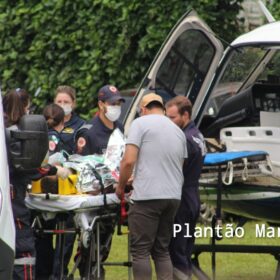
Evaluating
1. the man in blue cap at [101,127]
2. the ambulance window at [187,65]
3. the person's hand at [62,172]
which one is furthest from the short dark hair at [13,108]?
the ambulance window at [187,65]

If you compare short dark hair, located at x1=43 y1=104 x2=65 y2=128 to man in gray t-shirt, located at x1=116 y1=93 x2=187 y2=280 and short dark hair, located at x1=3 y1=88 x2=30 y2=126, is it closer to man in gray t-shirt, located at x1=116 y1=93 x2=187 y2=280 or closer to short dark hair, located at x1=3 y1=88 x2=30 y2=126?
man in gray t-shirt, located at x1=116 y1=93 x2=187 y2=280

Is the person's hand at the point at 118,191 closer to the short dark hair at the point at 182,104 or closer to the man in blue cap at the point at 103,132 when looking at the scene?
the man in blue cap at the point at 103,132

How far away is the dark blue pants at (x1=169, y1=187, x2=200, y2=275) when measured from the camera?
1116 cm

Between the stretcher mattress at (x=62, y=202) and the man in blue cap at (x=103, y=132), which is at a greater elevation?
the man in blue cap at (x=103, y=132)

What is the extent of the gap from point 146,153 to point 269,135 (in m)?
2.21

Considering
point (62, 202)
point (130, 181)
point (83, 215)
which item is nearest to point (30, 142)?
point (62, 202)

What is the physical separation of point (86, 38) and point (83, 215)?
22.9 ft

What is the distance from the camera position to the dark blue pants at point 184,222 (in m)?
11.2

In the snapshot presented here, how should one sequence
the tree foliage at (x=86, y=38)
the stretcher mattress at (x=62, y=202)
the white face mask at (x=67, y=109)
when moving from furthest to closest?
the tree foliage at (x=86, y=38) < the white face mask at (x=67, y=109) < the stretcher mattress at (x=62, y=202)

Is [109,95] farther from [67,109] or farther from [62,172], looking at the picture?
[62,172]

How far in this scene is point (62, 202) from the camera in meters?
10.3

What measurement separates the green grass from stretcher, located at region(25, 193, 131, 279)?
1.70 m

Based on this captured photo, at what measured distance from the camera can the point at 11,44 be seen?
1759 cm

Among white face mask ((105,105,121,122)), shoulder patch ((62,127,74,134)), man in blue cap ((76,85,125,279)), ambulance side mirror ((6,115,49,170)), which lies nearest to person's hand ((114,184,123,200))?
man in blue cap ((76,85,125,279))
